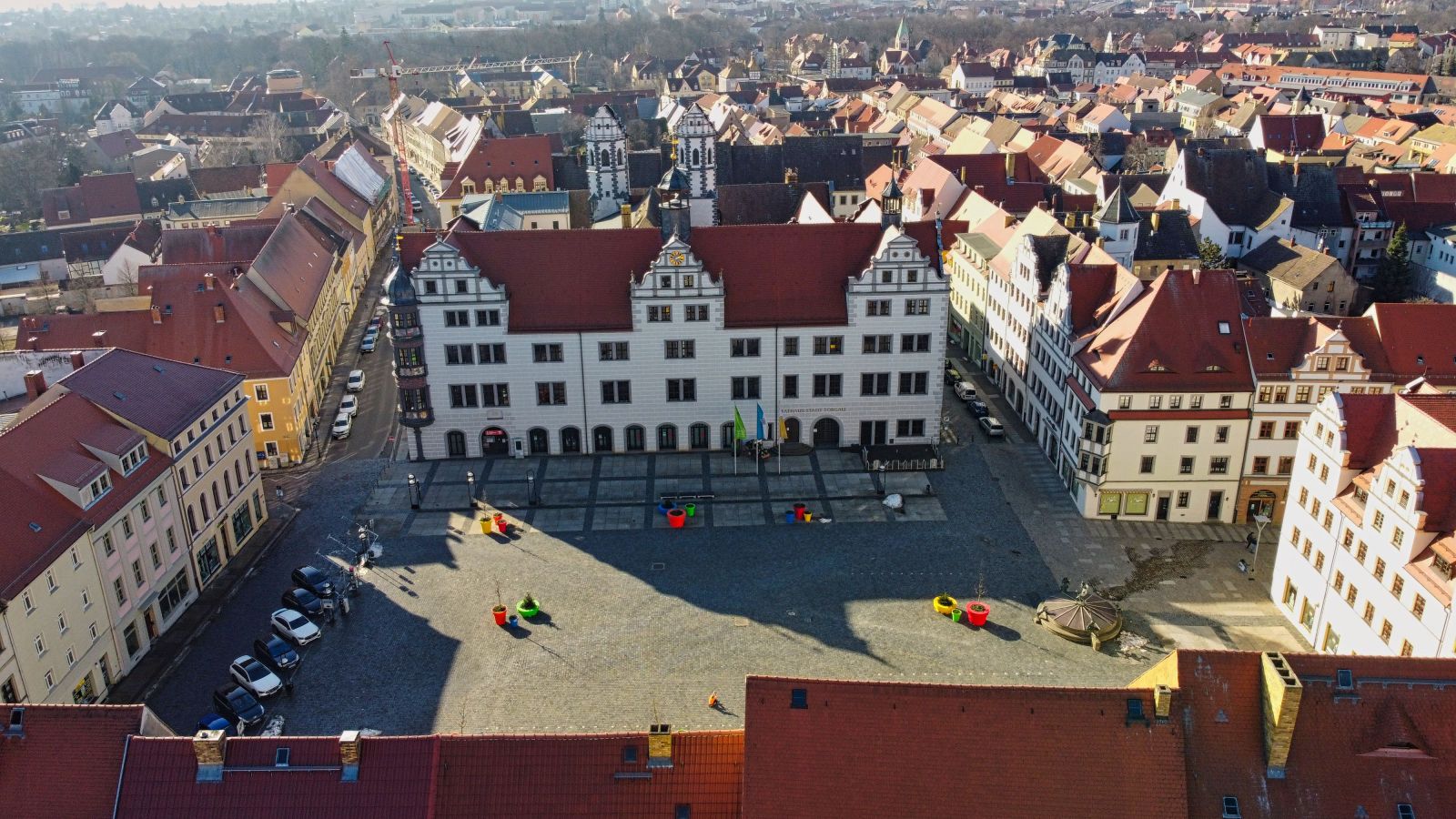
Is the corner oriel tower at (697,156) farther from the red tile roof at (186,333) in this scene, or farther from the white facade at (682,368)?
the red tile roof at (186,333)

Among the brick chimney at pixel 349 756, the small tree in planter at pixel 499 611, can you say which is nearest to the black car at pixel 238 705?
the small tree in planter at pixel 499 611

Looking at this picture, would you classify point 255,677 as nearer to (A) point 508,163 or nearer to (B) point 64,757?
(B) point 64,757

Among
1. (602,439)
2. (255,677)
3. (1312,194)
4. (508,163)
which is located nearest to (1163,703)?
(255,677)

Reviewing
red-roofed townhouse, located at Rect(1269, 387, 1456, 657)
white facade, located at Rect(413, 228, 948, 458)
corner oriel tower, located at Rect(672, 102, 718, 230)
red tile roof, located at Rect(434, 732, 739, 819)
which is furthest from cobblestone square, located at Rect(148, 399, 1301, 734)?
corner oriel tower, located at Rect(672, 102, 718, 230)

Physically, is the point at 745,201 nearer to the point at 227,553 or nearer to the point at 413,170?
the point at 227,553

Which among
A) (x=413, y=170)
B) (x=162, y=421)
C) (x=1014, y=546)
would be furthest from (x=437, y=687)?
(x=413, y=170)

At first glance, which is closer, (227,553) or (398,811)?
(398,811)

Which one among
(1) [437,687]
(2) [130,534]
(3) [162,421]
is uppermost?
(3) [162,421]

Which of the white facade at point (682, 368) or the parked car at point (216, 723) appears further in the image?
the white facade at point (682, 368)
